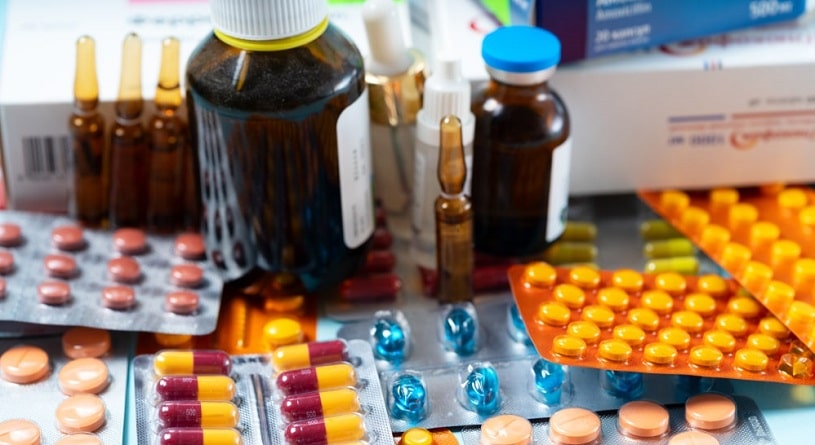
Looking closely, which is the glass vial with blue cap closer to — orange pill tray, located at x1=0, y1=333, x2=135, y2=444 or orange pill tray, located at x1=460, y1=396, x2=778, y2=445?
orange pill tray, located at x1=460, y1=396, x2=778, y2=445

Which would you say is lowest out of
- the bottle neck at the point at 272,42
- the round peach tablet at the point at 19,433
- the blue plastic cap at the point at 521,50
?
the round peach tablet at the point at 19,433

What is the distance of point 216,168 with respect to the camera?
2.60 feet

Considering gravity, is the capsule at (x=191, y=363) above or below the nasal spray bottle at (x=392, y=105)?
below

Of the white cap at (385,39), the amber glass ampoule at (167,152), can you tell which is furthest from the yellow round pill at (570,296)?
the amber glass ampoule at (167,152)

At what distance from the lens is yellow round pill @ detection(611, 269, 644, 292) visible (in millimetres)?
836

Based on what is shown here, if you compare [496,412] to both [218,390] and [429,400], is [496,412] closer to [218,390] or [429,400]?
[429,400]

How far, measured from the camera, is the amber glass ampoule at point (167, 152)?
2.81 ft

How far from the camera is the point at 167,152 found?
88cm

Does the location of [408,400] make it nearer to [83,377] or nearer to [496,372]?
[496,372]

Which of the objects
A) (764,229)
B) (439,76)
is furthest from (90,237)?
(764,229)

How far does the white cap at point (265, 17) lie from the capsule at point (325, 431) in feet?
0.83

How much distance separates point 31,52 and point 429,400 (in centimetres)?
44

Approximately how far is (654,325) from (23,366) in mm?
439

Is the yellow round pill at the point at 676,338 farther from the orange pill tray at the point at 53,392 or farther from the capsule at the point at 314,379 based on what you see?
the orange pill tray at the point at 53,392
